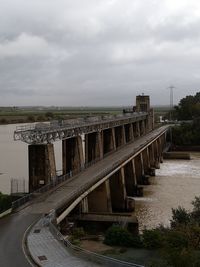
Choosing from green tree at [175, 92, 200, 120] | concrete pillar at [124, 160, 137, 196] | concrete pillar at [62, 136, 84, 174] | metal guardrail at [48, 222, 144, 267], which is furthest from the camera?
green tree at [175, 92, 200, 120]

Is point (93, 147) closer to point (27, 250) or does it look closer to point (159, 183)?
Answer: point (159, 183)

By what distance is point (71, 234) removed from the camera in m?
21.4

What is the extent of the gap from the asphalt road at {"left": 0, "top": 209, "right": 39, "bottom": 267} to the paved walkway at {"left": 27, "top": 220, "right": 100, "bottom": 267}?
0.42 m

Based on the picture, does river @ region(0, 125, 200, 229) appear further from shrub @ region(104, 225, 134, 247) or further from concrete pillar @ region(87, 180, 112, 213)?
shrub @ region(104, 225, 134, 247)

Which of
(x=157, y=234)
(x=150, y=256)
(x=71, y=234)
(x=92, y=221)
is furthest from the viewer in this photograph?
(x=92, y=221)

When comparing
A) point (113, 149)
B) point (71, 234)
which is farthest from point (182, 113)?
point (71, 234)

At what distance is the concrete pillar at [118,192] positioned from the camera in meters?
37.2

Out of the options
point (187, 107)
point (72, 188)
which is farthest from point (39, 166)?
point (187, 107)

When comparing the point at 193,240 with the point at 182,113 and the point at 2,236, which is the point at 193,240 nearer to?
the point at 2,236

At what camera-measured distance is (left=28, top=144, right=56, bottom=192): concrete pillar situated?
27.3 metres

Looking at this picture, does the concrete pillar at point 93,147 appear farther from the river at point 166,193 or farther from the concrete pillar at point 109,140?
the concrete pillar at point 109,140

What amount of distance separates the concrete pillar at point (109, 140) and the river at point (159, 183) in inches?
247

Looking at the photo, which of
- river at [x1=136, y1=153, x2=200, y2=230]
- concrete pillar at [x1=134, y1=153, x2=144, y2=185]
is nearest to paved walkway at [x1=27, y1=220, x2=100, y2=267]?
river at [x1=136, y1=153, x2=200, y2=230]

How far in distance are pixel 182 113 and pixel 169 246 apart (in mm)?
107654
